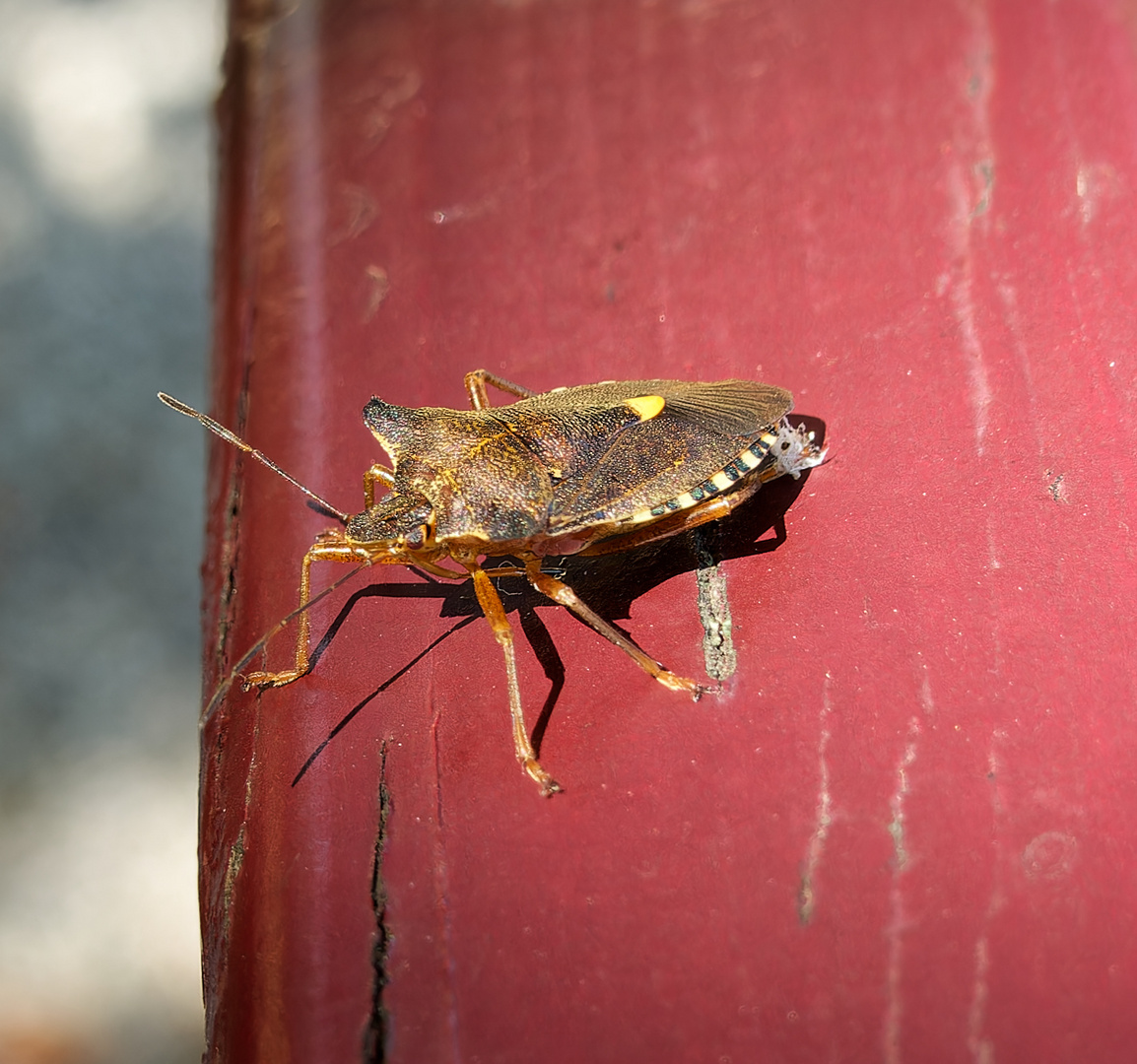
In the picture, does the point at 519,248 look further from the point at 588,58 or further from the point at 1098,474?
the point at 1098,474

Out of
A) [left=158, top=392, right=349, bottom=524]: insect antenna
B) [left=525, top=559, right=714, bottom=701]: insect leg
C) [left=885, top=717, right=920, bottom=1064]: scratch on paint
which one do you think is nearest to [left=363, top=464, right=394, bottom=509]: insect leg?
[left=158, top=392, right=349, bottom=524]: insect antenna

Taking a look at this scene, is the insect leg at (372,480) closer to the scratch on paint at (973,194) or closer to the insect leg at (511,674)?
the insect leg at (511,674)

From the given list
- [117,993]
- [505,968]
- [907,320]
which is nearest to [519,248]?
[907,320]

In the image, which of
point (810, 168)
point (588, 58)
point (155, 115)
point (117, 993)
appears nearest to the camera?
point (810, 168)

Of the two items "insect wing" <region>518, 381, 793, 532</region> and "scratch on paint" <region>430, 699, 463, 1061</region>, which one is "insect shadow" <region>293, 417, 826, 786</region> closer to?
"insect wing" <region>518, 381, 793, 532</region>

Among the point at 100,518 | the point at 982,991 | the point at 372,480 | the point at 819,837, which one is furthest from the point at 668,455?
the point at 100,518

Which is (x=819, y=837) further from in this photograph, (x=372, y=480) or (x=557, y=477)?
(x=372, y=480)

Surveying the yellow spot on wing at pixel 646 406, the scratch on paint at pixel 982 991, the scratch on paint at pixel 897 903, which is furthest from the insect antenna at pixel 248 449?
the scratch on paint at pixel 982 991
